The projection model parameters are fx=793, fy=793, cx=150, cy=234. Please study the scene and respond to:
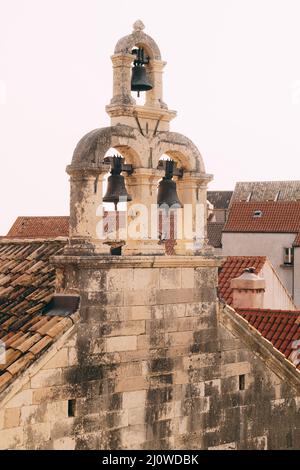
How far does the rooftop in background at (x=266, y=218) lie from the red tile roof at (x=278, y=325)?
79.6 ft

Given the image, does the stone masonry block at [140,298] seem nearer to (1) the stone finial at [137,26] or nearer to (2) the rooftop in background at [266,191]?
(1) the stone finial at [137,26]

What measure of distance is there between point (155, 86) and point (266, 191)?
5690 cm

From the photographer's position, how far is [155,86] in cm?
982

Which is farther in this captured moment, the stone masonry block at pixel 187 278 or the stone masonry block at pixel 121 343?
the stone masonry block at pixel 187 278

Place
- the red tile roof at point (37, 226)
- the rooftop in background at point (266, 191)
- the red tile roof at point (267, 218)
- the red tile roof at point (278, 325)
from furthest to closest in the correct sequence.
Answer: the rooftop in background at point (266, 191) < the red tile roof at point (37, 226) < the red tile roof at point (267, 218) < the red tile roof at point (278, 325)

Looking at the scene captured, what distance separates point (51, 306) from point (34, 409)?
132 cm

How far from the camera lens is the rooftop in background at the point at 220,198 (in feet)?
219

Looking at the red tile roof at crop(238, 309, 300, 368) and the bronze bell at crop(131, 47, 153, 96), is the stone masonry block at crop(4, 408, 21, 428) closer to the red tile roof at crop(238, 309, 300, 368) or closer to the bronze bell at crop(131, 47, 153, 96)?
the bronze bell at crop(131, 47, 153, 96)

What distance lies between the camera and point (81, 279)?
8.62 meters

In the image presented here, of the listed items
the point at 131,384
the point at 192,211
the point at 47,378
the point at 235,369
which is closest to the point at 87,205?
the point at 192,211

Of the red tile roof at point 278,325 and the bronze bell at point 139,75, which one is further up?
the bronze bell at point 139,75

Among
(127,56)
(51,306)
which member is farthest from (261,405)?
(127,56)

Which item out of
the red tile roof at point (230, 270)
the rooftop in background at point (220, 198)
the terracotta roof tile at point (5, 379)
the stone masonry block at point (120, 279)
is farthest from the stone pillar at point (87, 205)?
the rooftop in background at point (220, 198)
